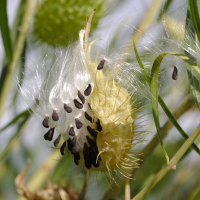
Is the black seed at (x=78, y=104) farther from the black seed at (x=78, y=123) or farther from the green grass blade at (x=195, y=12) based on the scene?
the green grass blade at (x=195, y=12)

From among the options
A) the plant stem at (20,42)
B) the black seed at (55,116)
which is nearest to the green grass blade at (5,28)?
the plant stem at (20,42)

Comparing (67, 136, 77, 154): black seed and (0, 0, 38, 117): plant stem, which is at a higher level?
(0, 0, 38, 117): plant stem

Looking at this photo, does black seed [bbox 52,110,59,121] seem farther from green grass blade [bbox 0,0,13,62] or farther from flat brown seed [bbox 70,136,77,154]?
green grass blade [bbox 0,0,13,62]

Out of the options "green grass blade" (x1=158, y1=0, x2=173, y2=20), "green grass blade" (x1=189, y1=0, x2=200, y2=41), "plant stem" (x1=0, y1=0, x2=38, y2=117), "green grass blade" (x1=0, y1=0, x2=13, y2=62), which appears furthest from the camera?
"plant stem" (x1=0, y1=0, x2=38, y2=117)

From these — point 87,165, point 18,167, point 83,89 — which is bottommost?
point 18,167

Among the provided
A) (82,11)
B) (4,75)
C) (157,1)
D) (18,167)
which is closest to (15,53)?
(4,75)

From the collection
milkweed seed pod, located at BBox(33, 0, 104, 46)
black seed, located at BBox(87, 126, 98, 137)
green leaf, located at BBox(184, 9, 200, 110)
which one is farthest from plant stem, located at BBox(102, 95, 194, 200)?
milkweed seed pod, located at BBox(33, 0, 104, 46)

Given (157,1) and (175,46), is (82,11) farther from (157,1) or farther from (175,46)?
(175,46)
